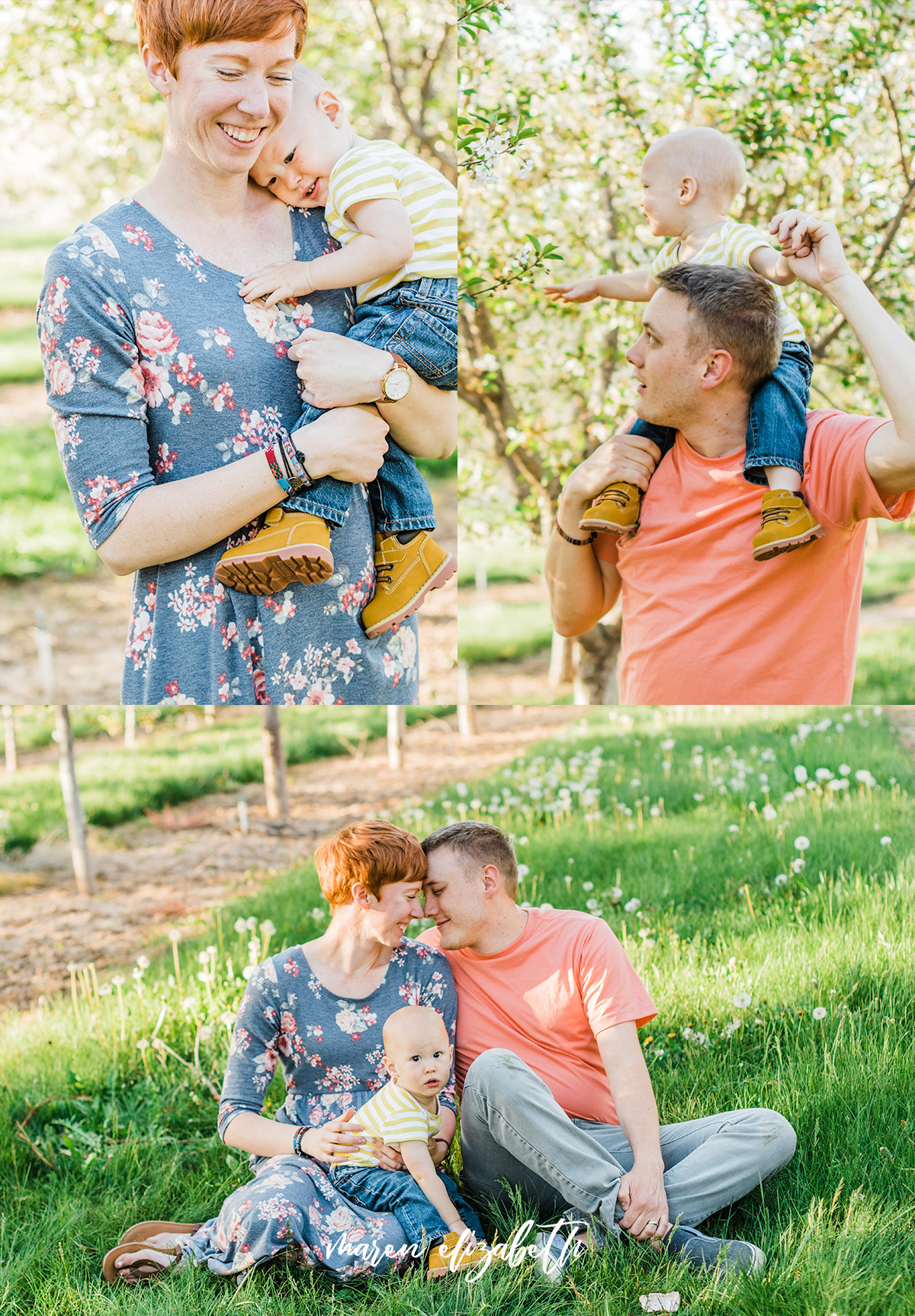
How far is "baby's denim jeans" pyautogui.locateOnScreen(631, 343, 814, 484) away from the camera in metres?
2.50

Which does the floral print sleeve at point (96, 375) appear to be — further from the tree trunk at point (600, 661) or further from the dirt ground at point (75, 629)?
the dirt ground at point (75, 629)

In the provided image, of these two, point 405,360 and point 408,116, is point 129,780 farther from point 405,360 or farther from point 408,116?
point 408,116

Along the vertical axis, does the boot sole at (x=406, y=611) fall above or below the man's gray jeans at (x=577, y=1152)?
above

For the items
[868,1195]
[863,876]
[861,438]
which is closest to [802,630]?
[861,438]

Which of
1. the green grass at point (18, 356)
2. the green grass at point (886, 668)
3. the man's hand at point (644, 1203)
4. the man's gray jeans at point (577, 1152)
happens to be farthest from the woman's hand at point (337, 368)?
the green grass at point (18, 356)

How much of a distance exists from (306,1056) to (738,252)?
208 cm

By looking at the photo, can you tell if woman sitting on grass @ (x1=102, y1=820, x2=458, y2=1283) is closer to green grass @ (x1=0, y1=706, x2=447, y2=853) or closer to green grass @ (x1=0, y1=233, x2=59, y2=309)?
green grass @ (x1=0, y1=706, x2=447, y2=853)

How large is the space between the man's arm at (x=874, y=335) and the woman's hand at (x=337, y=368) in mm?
904

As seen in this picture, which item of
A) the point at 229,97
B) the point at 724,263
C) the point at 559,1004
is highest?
the point at 229,97

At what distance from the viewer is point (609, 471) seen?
270 cm

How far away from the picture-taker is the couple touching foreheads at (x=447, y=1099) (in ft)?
7.14

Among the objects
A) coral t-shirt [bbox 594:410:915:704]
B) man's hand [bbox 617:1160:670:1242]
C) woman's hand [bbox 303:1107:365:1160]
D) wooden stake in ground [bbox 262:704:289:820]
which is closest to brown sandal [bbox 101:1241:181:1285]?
woman's hand [bbox 303:1107:365:1160]

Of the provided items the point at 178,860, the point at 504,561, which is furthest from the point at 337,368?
the point at 504,561

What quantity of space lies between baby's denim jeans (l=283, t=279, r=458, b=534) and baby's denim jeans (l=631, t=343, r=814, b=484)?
687mm
